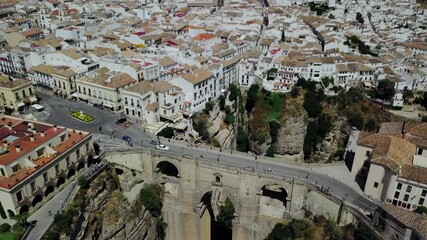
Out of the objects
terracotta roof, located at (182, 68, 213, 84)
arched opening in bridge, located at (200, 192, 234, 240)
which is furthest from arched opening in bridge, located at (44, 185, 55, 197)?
terracotta roof, located at (182, 68, 213, 84)

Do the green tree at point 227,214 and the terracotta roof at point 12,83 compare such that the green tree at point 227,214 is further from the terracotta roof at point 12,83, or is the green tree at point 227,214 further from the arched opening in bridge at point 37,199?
the terracotta roof at point 12,83

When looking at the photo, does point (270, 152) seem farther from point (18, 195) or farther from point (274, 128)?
point (18, 195)

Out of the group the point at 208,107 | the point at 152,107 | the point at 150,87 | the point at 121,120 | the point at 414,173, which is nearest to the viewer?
the point at 414,173

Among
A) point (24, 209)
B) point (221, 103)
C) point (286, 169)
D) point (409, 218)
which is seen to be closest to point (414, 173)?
point (409, 218)

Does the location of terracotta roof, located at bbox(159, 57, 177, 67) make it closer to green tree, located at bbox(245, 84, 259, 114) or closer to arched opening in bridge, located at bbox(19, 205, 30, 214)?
green tree, located at bbox(245, 84, 259, 114)

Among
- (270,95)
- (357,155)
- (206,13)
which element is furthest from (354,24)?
(357,155)

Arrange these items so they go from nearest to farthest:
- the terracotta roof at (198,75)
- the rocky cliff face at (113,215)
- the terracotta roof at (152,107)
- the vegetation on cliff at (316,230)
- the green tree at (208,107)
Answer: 1. the vegetation on cliff at (316,230)
2. the rocky cliff face at (113,215)
3. the terracotta roof at (152,107)
4. the terracotta roof at (198,75)
5. the green tree at (208,107)

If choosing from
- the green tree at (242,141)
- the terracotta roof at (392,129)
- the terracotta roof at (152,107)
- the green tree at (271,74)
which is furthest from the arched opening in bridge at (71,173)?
the green tree at (271,74)
